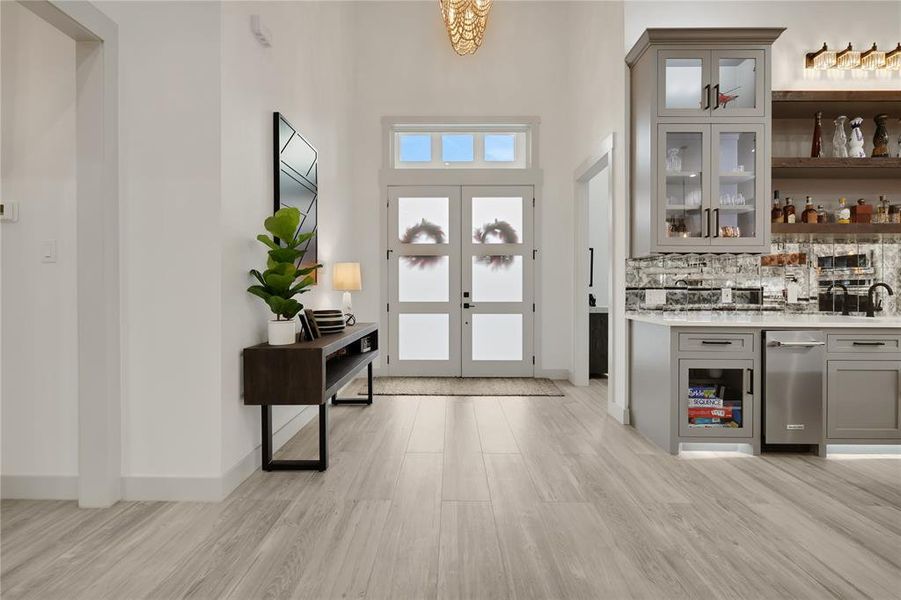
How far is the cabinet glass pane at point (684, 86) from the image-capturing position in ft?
12.0

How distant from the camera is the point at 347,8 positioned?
226 inches

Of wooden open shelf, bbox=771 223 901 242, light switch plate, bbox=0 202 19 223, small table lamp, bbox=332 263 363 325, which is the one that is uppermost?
wooden open shelf, bbox=771 223 901 242

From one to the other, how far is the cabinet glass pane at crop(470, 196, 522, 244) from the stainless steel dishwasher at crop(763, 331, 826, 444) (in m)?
3.38

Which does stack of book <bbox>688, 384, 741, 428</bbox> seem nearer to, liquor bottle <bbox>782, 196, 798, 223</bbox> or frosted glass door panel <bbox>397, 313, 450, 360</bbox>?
liquor bottle <bbox>782, 196, 798, 223</bbox>

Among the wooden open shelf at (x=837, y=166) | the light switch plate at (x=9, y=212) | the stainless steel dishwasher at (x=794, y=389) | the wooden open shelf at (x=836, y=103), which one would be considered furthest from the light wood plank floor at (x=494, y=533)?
the wooden open shelf at (x=836, y=103)

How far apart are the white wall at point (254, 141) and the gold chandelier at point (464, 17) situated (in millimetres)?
1178

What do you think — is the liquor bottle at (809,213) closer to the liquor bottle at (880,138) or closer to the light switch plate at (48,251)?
the liquor bottle at (880,138)

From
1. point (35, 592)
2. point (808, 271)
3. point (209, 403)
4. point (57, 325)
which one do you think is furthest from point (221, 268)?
point (808, 271)

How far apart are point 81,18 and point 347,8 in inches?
161

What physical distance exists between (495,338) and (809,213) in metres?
3.46

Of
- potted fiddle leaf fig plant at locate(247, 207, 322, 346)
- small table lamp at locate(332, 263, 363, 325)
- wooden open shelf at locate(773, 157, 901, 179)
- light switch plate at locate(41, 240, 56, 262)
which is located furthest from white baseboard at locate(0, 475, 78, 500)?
wooden open shelf at locate(773, 157, 901, 179)

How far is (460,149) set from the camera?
634 cm

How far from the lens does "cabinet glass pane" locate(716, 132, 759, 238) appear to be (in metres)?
3.66

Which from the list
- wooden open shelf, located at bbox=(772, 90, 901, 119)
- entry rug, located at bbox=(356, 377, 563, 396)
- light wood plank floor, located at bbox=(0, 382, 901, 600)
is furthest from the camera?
entry rug, located at bbox=(356, 377, 563, 396)
